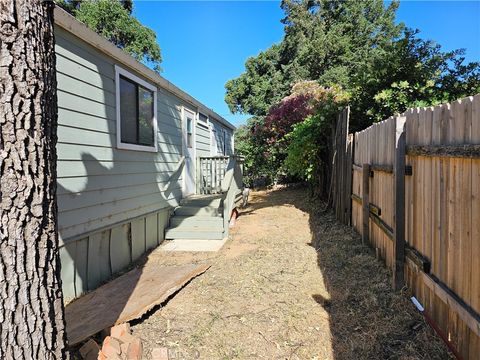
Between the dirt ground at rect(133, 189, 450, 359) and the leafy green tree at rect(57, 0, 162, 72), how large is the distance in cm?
1716

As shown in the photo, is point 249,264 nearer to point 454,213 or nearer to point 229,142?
point 454,213

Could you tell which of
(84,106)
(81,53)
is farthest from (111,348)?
(81,53)

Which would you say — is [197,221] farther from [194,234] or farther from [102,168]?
[102,168]

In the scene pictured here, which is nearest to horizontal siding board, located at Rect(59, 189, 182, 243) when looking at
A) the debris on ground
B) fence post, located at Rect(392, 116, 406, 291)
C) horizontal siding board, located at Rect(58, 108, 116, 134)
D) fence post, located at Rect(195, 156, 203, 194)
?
horizontal siding board, located at Rect(58, 108, 116, 134)

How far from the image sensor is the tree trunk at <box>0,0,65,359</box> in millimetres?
1547

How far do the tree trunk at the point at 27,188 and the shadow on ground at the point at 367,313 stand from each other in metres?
2.05

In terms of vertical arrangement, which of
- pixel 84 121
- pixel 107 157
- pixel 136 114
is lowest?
pixel 107 157

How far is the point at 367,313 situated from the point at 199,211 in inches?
168

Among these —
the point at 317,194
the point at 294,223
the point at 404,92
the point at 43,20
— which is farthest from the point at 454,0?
the point at 43,20

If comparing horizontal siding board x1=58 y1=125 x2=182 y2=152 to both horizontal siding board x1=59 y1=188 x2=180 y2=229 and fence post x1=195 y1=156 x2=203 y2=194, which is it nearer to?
horizontal siding board x1=59 y1=188 x2=180 y2=229

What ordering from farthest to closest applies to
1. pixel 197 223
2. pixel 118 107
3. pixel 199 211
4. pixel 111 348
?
pixel 199 211 < pixel 197 223 < pixel 118 107 < pixel 111 348

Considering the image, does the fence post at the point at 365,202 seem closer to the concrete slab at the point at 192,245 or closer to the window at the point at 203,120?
the concrete slab at the point at 192,245

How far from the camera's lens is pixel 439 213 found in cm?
234

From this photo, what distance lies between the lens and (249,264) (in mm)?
4516
